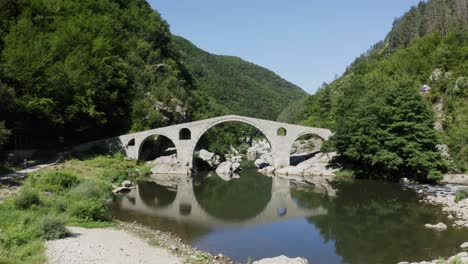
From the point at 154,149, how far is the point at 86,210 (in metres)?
32.8

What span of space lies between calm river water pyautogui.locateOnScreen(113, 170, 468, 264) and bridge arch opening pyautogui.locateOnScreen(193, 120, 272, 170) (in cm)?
1435

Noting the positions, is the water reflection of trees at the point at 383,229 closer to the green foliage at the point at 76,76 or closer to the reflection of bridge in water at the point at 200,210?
the reflection of bridge in water at the point at 200,210

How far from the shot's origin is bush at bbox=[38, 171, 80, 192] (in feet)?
74.5

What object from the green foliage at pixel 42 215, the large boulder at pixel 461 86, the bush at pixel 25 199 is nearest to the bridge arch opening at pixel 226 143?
the large boulder at pixel 461 86

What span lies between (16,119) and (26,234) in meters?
27.2

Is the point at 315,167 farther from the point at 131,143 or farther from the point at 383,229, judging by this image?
the point at 383,229

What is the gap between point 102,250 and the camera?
46.0 feet

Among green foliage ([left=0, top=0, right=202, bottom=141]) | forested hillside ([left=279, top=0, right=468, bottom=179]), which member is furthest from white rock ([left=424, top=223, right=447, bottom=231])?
green foliage ([left=0, top=0, right=202, bottom=141])

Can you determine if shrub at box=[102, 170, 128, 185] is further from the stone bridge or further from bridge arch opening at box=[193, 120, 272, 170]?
bridge arch opening at box=[193, 120, 272, 170]

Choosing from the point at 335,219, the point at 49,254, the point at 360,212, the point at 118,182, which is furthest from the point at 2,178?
the point at 360,212

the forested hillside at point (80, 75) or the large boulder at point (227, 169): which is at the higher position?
the forested hillside at point (80, 75)

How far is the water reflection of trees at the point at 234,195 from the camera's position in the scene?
27.6 meters

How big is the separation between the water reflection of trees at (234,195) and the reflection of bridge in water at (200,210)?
580 mm

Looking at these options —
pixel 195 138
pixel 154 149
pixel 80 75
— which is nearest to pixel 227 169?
pixel 195 138
